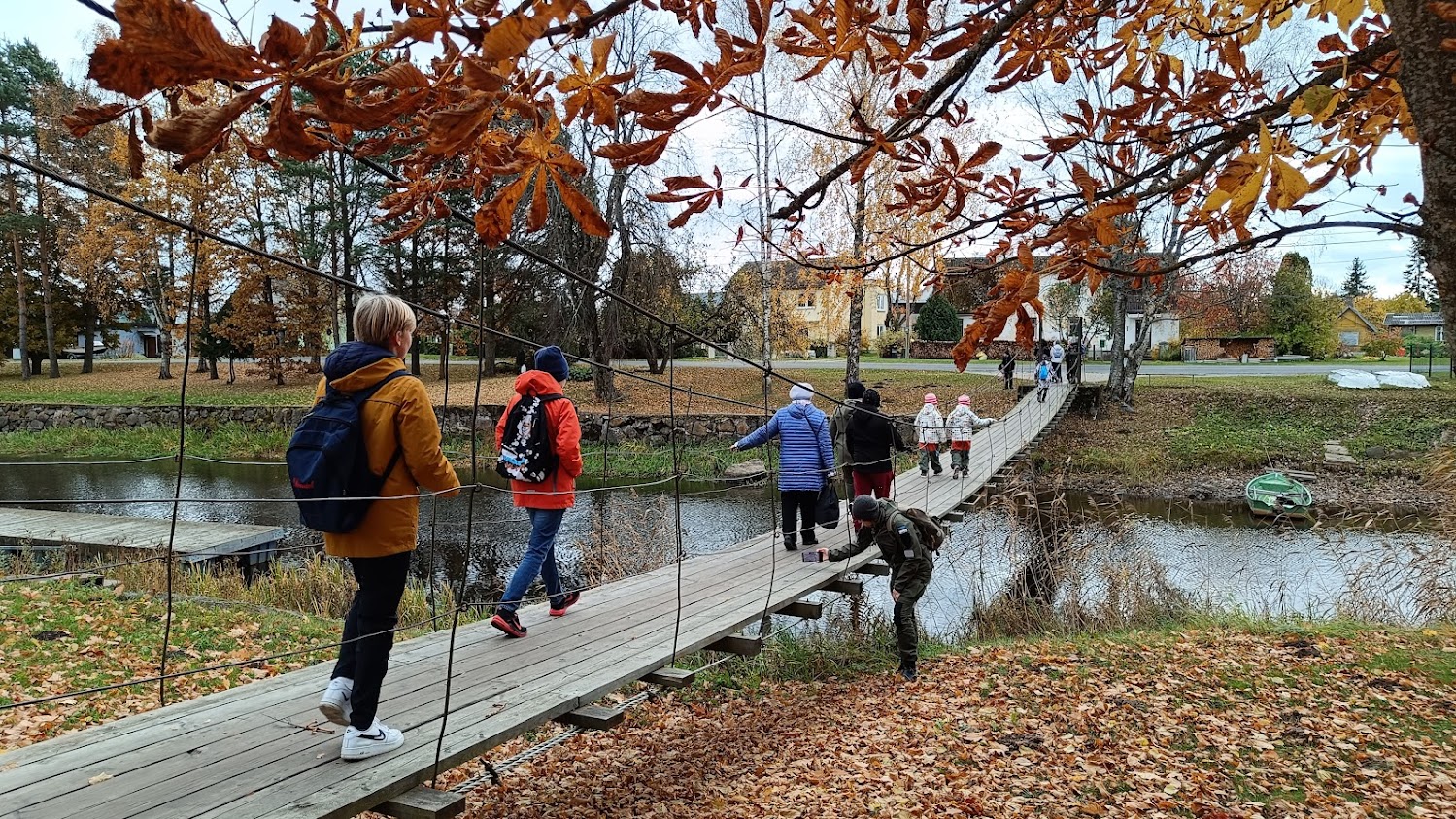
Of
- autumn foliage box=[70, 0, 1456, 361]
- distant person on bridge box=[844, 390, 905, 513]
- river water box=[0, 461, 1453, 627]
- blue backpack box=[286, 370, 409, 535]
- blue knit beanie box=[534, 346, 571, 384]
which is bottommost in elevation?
river water box=[0, 461, 1453, 627]

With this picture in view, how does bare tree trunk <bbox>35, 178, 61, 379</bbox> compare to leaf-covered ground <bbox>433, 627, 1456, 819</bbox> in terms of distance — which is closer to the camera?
leaf-covered ground <bbox>433, 627, 1456, 819</bbox>

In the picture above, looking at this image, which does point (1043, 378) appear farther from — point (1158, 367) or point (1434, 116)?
point (1434, 116)

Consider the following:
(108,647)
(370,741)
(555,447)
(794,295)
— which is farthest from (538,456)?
(794,295)

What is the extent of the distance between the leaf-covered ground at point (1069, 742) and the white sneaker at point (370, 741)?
1.20 metres

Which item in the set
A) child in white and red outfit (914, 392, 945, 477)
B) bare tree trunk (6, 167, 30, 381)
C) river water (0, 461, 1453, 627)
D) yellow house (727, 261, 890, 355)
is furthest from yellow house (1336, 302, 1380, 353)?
bare tree trunk (6, 167, 30, 381)

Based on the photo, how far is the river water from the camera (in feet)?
20.4

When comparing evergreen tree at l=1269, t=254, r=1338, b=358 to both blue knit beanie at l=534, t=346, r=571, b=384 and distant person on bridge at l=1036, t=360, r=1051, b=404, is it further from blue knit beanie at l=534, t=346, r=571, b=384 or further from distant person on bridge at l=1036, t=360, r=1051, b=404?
blue knit beanie at l=534, t=346, r=571, b=384

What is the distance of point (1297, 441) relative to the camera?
48.9 ft

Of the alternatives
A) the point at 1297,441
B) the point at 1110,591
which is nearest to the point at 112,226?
the point at 1110,591

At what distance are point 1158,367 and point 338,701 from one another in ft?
91.5

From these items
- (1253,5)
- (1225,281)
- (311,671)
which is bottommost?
(311,671)

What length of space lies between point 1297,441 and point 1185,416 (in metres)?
2.17

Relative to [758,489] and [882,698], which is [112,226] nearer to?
[758,489]

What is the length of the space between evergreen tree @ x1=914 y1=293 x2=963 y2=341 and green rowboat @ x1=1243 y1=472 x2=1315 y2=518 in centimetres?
1998
